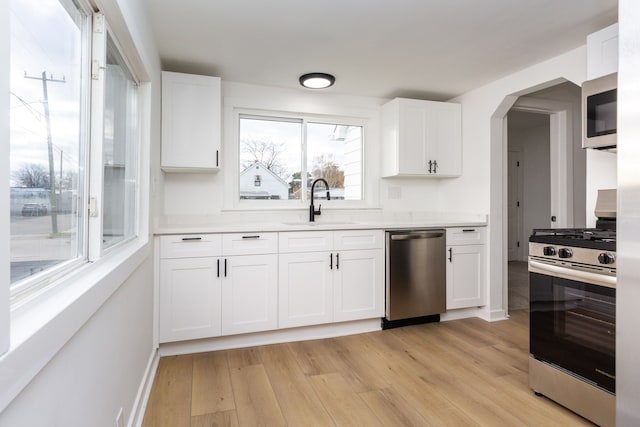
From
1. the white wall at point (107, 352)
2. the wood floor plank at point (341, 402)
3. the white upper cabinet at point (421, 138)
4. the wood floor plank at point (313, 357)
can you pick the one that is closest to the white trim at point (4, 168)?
the white wall at point (107, 352)

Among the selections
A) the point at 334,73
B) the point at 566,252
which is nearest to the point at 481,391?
the point at 566,252

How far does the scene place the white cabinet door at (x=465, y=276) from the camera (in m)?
3.33

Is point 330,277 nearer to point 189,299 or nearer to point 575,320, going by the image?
point 189,299

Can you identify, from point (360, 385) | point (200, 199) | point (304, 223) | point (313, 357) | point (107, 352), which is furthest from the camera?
point (304, 223)

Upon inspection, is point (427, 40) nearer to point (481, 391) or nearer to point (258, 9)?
point (258, 9)

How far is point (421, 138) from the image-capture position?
11.8 feet

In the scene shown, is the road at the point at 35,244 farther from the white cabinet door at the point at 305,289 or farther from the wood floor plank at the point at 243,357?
the white cabinet door at the point at 305,289

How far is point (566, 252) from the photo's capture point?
6.14 ft

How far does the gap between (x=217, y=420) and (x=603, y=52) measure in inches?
126

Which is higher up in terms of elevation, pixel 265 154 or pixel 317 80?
pixel 317 80

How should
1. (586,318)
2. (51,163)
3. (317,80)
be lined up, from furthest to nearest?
(317,80) < (586,318) < (51,163)

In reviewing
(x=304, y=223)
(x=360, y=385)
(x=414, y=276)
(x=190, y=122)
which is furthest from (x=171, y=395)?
(x=414, y=276)

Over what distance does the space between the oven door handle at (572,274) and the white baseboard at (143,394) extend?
2.30 m

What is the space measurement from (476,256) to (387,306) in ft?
3.55
